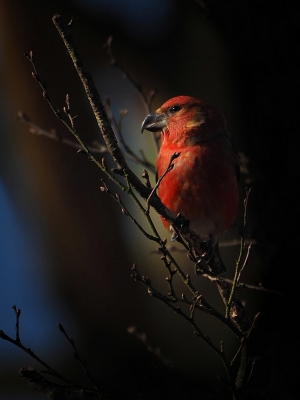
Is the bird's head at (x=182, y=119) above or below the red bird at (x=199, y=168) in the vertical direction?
above

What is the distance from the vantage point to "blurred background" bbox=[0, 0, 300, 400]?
432cm

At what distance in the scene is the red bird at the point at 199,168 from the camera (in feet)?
12.7

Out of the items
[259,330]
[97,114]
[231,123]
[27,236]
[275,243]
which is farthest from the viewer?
[27,236]

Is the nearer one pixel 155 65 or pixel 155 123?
pixel 155 123

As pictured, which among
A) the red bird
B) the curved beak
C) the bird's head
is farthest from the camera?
the curved beak

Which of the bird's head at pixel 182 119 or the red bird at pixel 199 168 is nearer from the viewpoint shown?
the red bird at pixel 199 168

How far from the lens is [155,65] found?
5723 millimetres

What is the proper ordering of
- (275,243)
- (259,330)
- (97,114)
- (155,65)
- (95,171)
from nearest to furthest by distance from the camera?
(97,114)
(259,330)
(275,243)
(155,65)
(95,171)

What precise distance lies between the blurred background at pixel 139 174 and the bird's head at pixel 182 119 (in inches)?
12.0

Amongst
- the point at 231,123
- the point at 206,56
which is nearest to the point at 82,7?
the point at 206,56

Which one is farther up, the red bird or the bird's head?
the bird's head

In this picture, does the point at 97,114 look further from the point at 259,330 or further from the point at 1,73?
the point at 1,73

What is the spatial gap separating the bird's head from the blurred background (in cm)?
30

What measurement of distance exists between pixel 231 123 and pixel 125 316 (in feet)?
A: 7.47
